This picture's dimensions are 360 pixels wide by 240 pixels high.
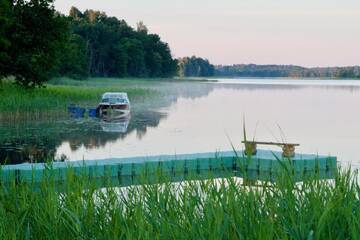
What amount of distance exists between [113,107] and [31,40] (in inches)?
296

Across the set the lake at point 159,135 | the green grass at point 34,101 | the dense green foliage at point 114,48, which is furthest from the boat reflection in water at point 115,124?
the dense green foliage at point 114,48

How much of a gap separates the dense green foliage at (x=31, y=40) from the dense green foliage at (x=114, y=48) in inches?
2079

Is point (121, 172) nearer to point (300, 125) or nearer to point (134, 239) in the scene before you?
Answer: point (134, 239)

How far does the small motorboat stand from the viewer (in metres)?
38.3

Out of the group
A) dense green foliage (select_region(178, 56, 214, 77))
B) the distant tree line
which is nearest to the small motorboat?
the distant tree line

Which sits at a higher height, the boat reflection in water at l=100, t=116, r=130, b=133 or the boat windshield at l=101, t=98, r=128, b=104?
the boat windshield at l=101, t=98, r=128, b=104

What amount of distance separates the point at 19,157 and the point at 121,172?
6.50 m

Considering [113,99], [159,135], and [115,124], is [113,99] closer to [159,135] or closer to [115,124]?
[115,124]

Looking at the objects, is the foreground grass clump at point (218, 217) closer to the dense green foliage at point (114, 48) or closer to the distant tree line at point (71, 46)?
the distant tree line at point (71, 46)

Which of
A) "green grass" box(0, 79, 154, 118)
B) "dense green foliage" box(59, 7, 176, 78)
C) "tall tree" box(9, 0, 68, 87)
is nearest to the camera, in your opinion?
"green grass" box(0, 79, 154, 118)

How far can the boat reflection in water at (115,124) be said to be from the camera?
104 ft

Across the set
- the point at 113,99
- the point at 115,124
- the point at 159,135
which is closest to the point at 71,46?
the point at 113,99

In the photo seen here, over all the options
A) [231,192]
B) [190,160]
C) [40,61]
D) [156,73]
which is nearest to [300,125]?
[40,61]

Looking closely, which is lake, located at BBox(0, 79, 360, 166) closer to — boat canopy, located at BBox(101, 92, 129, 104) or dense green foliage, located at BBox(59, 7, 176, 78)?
boat canopy, located at BBox(101, 92, 129, 104)
